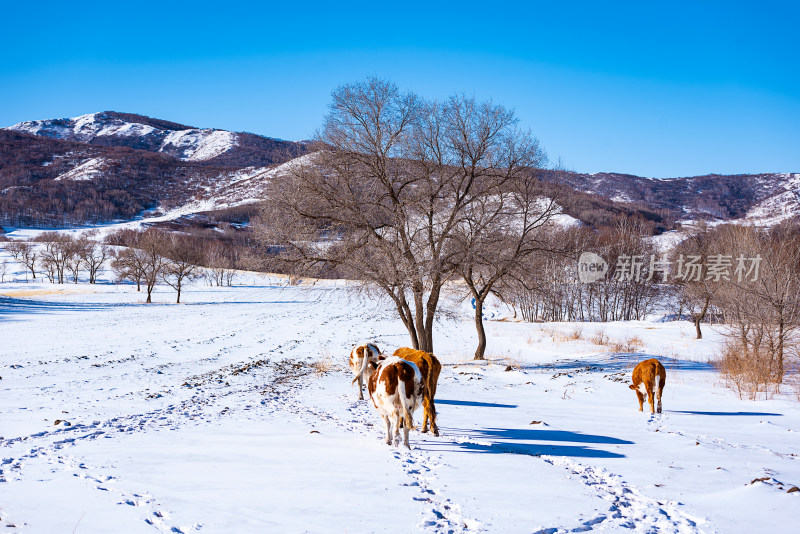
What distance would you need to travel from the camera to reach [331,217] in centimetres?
1670

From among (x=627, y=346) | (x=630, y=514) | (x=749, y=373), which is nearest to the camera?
(x=630, y=514)

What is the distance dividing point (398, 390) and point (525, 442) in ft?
8.45

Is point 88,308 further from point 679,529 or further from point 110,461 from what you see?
point 679,529

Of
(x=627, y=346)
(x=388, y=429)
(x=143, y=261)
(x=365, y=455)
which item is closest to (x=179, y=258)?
(x=143, y=261)

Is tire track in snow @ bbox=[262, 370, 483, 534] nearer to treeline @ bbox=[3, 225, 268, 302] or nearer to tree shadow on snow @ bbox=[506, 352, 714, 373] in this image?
treeline @ bbox=[3, 225, 268, 302]

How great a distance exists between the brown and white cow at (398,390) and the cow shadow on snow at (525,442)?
2.57 feet

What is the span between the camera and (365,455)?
645 cm

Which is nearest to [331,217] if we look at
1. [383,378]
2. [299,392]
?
[299,392]

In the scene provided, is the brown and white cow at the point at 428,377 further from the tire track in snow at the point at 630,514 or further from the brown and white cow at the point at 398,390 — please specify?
the tire track in snow at the point at 630,514

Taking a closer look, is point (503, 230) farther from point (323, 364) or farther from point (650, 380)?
point (650, 380)

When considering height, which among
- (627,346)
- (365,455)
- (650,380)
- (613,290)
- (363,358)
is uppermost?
(613,290)

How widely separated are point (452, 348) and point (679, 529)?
22.2 meters

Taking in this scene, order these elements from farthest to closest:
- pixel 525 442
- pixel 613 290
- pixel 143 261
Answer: pixel 143 261 → pixel 613 290 → pixel 525 442

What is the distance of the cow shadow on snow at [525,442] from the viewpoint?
7.02m
